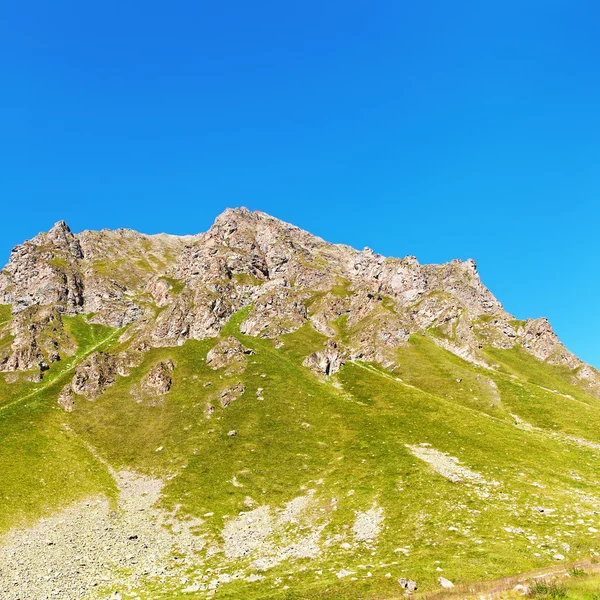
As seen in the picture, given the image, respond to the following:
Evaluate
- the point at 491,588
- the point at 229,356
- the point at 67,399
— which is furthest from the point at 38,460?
the point at 491,588

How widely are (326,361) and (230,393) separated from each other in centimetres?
3508

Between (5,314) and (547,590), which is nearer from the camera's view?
(547,590)

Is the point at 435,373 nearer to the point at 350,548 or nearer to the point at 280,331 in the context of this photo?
the point at 280,331

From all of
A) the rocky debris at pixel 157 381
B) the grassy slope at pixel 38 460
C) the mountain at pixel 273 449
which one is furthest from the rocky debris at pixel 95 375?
the rocky debris at pixel 157 381

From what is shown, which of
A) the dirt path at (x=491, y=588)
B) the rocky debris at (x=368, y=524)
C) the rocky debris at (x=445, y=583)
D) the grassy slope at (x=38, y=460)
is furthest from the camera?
the grassy slope at (x=38, y=460)

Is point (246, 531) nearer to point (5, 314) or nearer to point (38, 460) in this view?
point (38, 460)

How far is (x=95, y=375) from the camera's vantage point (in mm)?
117500

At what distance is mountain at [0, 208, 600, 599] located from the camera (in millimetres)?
40812

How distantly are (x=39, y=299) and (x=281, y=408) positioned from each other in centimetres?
14121

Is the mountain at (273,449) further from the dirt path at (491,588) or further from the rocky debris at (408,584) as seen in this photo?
the dirt path at (491,588)

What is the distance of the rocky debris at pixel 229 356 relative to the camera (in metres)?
124

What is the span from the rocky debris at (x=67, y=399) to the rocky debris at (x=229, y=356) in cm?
3788

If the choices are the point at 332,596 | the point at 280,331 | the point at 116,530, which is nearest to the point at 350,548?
the point at 332,596

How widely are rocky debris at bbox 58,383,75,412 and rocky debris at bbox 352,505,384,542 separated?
3397 inches
